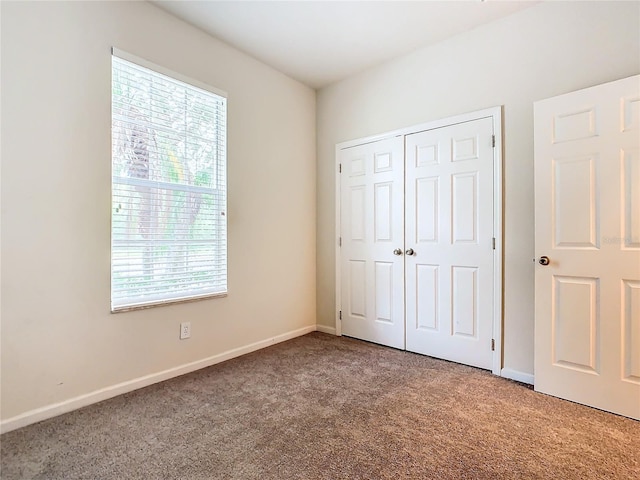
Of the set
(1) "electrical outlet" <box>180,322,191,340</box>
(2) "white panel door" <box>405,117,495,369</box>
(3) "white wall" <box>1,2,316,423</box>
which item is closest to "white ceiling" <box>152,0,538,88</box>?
(3) "white wall" <box>1,2,316,423</box>

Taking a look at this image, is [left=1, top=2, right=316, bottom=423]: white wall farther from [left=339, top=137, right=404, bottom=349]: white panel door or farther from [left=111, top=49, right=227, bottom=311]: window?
[left=339, top=137, right=404, bottom=349]: white panel door

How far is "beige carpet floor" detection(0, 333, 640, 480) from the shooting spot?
4.83 feet

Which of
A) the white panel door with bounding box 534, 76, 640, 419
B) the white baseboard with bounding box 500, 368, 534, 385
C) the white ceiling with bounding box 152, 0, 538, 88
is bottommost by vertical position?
the white baseboard with bounding box 500, 368, 534, 385

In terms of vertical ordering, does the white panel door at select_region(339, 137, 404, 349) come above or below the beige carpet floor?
above

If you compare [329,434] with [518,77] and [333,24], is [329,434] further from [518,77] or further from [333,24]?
[333,24]

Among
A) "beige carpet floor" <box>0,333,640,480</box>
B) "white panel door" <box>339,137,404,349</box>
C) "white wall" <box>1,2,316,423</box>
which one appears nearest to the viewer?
"beige carpet floor" <box>0,333,640,480</box>

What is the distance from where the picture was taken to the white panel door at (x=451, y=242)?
2611 mm

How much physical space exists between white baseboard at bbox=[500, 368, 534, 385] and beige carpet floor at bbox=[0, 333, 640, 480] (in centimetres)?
7

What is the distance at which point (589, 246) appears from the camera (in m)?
2.04

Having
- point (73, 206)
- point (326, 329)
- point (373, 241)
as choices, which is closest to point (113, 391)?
point (73, 206)

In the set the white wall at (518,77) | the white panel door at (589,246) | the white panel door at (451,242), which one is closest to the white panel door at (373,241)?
the white panel door at (451,242)

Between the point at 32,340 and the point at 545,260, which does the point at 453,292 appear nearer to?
the point at 545,260

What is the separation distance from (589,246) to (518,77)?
134 centimetres

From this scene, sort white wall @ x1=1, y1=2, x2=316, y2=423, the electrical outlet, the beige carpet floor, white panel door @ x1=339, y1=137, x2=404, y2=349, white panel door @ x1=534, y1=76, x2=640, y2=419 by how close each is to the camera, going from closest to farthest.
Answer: the beige carpet floor → white wall @ x1=1, y1=2, x2=316, y2=423 → white panel door @ x1=534, y1=76, x2=640, y2=419 → the electrical outlet → white panel door @ x1=339, y1=137, x2=404, y2=349
